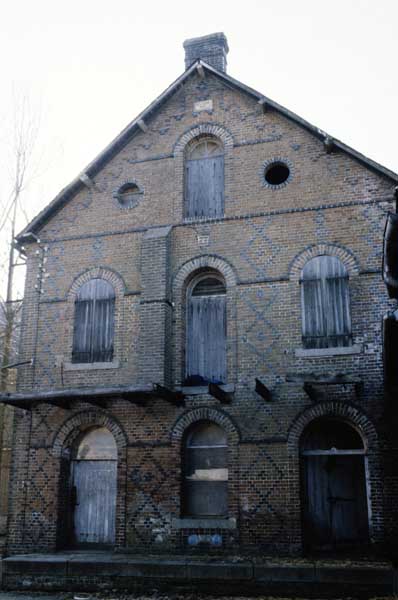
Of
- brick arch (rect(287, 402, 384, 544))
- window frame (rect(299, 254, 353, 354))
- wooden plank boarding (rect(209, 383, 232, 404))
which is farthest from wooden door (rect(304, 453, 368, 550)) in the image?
window frame (rect(299, 254, 353, 354))

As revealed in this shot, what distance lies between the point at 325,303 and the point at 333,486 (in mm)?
3786

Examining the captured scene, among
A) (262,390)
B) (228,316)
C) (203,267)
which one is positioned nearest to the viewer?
(262,390)

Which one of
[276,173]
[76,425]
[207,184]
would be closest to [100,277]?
[207,184]

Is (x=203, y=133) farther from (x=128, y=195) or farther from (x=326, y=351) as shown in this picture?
(x=326, y=351)

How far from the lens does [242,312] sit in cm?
1504

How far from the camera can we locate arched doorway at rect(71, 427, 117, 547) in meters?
15.0

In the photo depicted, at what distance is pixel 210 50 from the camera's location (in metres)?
18.2

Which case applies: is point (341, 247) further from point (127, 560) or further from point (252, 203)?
point (127, 560)

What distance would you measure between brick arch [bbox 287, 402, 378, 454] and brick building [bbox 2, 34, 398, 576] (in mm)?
40

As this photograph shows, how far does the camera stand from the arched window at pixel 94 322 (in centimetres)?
1585

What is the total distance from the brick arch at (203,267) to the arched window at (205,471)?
3.20 metres

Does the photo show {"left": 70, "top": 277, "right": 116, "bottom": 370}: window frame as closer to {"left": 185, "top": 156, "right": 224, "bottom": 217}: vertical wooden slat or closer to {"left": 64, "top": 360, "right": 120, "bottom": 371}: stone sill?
{"left": 64, "top": 360, "right": 120, "bottom": 371}: stone sill

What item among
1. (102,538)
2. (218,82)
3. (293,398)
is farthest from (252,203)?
(102,538)

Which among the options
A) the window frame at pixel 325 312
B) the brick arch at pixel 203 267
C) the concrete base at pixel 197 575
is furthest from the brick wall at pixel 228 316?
the concrete base at pixel 197 575
